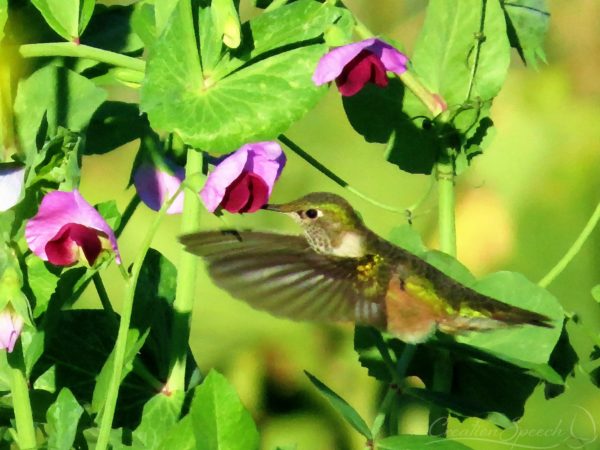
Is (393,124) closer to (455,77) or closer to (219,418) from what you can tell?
(455,77)

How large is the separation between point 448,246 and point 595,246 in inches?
29.9

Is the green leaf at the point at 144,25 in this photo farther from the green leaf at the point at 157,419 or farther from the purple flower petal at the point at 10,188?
the green leaf at the point at 157,419

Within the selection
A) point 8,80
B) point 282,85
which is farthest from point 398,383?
point 8,80

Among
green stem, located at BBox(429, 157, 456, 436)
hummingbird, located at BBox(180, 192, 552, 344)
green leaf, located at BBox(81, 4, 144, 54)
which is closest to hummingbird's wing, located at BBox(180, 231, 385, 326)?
hummingbird, located at BBox(180, 192, 552, 344)

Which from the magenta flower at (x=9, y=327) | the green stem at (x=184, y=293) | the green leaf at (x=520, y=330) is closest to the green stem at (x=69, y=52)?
the green stem at (x=184, y=293)

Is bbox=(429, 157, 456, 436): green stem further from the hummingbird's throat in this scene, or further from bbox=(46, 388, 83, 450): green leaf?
bbox=(46, 388, 83, 450): green leaf

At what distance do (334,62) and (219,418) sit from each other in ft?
0.89

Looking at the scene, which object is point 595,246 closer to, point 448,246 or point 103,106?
point 448,246

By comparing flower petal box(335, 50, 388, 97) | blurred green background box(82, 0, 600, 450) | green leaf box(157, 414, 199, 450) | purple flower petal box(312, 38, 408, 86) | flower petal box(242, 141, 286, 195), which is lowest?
blurred green background box(82, 0, 600, 450)

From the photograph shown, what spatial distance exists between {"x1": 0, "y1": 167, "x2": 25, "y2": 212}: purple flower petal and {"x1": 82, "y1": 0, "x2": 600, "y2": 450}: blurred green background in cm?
56

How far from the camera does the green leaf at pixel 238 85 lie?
98cm

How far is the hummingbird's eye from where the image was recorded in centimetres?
114

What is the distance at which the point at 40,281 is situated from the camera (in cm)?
98

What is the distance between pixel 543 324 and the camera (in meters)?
1.11
